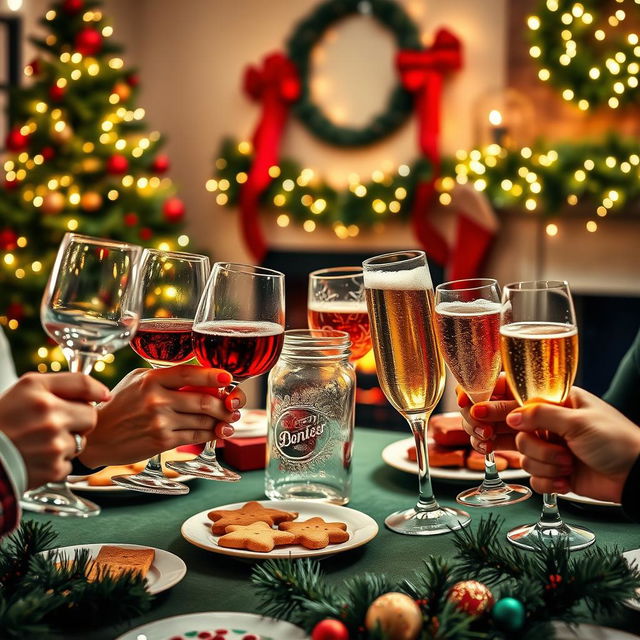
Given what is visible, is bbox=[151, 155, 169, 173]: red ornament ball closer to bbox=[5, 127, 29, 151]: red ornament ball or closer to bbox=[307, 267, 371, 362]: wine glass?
bbox=[5, 127, 29, 151]: red ornament ball

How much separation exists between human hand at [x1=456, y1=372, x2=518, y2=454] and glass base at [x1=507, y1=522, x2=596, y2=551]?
0.12 m

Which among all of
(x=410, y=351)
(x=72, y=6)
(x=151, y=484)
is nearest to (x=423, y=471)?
(x=410, y=351)

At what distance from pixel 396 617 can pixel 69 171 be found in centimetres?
370

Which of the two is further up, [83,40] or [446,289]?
[83,40]

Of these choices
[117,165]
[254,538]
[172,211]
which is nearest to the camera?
[254,538]

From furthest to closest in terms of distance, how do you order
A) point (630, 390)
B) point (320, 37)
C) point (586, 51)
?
1. point (320, 37)
2. point (586, 51)
3. point (630, 390)

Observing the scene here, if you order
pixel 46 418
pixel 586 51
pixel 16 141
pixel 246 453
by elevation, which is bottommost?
pixel 246 453

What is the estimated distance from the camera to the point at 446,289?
1141 millimetres

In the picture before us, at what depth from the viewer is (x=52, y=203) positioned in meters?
3.89

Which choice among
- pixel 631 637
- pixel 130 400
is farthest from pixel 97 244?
pixel 631 637

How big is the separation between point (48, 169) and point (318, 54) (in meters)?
1.53

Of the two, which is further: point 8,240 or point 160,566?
point 8,240

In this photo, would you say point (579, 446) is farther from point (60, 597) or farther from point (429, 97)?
point (429, 97)

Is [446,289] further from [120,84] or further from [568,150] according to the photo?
[120,84]
